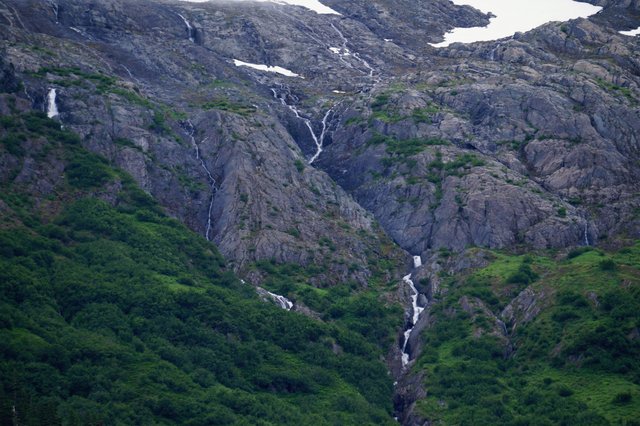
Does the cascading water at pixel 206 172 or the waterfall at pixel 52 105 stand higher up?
the waterfall at pixel 52 105

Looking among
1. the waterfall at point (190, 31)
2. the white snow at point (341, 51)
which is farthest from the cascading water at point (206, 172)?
the white snow at point (341, 51)

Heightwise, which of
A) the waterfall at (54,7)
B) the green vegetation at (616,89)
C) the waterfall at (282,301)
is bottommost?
the waterfall at (282,301)

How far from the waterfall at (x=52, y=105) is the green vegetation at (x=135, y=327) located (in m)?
4.50

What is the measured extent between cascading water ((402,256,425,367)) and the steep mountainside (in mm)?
364

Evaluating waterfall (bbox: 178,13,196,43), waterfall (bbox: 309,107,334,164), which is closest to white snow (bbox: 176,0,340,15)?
waterfall (bbox: 178,13,196,43)

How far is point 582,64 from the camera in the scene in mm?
145875

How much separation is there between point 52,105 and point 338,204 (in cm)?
3462

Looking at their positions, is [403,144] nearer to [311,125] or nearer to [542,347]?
[311,125]

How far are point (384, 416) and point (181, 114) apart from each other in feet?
180

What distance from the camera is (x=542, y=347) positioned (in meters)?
96.2

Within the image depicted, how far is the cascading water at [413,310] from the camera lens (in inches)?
4112

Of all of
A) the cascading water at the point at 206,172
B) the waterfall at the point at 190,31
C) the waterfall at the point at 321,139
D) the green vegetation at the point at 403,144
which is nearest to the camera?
the cascading water at the point at 206,172

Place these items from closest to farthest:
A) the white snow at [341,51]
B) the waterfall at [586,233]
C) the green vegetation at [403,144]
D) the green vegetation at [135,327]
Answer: the green vegetation at [135,327] → the waterfall at [586,233] → the green vegetation at [403,144] → the white snow at [341,51]

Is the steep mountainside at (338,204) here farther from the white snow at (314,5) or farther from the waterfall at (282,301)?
the white snow at (314,5)
